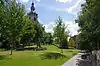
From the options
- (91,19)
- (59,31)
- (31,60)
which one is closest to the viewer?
(91,19)

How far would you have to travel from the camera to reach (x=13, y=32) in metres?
48.5

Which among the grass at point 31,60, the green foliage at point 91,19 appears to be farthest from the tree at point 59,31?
the green foliage at point 91,19

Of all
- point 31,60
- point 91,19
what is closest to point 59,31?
point 31,60

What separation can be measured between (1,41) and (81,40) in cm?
4608

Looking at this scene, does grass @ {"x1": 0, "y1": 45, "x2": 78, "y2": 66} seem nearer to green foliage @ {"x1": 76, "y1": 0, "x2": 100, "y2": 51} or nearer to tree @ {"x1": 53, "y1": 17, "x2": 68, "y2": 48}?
green foliage @ {"x1": 76, "y1": 0, "x2": 100, "y2": 51}

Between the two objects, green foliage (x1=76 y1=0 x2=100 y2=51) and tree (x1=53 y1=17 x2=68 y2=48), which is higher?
tree (x1=53 y1=17 x2=68 y2=48)

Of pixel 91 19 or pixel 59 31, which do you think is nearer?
pixel 91 19

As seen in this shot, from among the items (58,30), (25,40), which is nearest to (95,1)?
(58,30)

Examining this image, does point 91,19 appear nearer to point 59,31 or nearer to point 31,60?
point 31,60

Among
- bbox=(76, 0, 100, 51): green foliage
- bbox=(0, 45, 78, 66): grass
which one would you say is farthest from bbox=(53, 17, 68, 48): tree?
bbox=(76, 0, 100, 51): green foliage

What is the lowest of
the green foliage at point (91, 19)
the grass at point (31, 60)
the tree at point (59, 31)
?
the grass at point (31, 60)

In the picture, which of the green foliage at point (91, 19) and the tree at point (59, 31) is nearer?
the green foliage at point (91, 19)

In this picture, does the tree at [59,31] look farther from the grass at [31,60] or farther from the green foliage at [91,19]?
the green foliage at [91,19]

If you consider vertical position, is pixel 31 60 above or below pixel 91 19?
below
